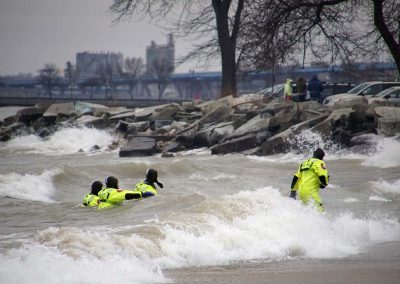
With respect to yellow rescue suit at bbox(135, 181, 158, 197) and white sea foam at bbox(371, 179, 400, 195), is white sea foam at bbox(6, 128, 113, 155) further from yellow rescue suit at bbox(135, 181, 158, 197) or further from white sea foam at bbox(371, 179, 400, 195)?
yellow rescue suit at bbox(135, 181, 158, 197)

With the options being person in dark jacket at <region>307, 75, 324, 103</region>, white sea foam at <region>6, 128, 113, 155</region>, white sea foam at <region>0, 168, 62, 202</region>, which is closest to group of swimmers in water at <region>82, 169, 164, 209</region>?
white sea foam at <region>0, 168, 62, 202</region>

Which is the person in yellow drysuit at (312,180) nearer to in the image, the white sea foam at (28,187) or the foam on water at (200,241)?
the foam on water at (200,241)

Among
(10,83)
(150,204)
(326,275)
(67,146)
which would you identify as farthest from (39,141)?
(10,83)

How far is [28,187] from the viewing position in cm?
1867

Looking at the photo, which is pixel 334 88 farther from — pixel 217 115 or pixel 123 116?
pixel 123 116

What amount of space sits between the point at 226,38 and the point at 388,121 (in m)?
12.9

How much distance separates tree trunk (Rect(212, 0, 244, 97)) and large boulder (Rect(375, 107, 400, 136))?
38.8 ft

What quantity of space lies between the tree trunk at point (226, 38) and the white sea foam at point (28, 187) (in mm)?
16824

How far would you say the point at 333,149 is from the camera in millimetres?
25250

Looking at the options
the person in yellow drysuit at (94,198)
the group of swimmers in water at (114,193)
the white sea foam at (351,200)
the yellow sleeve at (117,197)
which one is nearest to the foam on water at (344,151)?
the white sea foam at (351,200)

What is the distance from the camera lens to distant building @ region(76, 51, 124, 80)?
137 m

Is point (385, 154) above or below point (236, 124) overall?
below

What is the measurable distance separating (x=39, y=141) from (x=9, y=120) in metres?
9.45

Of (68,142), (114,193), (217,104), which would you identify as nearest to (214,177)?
(114,193)
